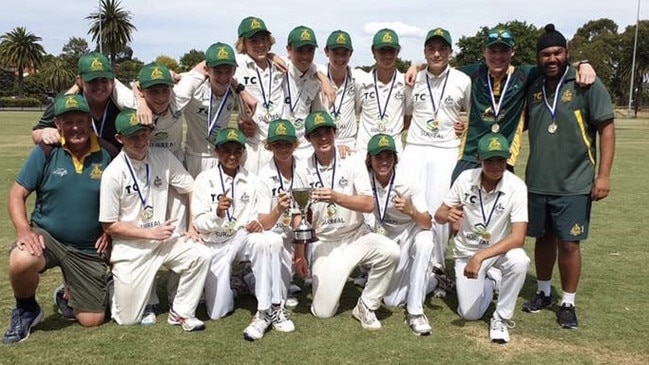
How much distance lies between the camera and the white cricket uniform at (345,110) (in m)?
6.29

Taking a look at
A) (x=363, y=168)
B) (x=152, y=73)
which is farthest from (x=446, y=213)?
(x=152, y=73)

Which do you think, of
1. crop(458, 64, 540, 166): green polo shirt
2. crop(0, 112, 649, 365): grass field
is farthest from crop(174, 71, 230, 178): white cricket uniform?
crop(458, 64, 540, 166): green polo shirt

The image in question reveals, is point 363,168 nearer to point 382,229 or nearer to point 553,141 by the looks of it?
point 382,229

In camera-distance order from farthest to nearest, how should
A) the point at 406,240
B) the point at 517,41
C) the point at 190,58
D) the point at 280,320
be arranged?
1. the point at 190,58
2. the point at 517,41
3. the point at 406,240
4. the point at 280,320

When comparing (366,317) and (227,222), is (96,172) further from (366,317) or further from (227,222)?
(366,317)

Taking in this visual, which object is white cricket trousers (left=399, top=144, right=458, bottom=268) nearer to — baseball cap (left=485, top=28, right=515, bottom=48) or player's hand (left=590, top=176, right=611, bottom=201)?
baseball cap (left=485, top=28, right=515, bottom=48)

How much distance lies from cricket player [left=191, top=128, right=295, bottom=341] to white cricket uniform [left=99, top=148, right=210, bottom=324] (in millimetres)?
196

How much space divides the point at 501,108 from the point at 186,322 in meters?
3.61

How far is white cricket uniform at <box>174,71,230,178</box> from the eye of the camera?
5.61m

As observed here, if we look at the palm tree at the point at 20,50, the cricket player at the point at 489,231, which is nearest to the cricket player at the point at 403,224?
the cricket player at the point at 489,231

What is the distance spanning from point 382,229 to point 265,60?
2132 millimetres

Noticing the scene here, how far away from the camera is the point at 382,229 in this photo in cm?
572

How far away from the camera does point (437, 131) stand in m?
6.15

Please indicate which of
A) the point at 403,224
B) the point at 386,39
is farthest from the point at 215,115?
the point at 403,224
